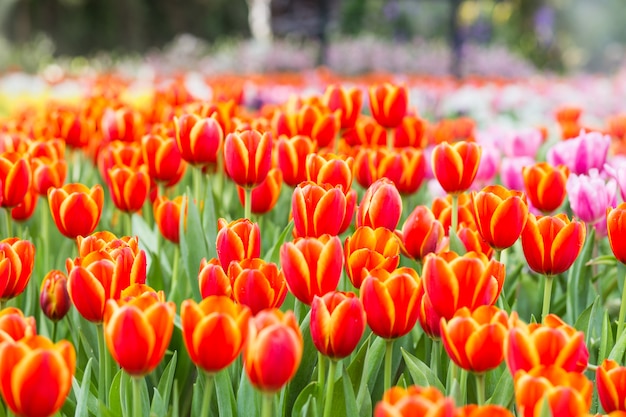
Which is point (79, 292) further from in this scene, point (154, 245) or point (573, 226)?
point (154, 245)

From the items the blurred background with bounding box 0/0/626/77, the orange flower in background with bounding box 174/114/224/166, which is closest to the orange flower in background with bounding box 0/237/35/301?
the orange flower in background with bounding box 174/114/224/166

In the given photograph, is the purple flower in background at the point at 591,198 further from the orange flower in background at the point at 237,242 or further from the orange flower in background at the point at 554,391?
the orange flower in background at the point at 554,391

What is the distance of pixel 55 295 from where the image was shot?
1.45 meters

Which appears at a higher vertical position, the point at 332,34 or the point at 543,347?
the point at 543,347

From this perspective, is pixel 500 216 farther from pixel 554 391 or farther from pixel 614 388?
pixel 554 391

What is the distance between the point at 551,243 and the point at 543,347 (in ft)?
1.49

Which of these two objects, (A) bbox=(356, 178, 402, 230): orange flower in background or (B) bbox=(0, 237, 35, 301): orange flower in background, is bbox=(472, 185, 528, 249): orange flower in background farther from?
(B) bbox=(0, 237, 35, 301): orange flower in background

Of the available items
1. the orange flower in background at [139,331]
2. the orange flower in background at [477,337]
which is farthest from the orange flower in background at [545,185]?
the orange flower in background at [139,331]

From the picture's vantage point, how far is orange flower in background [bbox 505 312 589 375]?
0.98 metres

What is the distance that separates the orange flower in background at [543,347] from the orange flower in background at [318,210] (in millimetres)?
500

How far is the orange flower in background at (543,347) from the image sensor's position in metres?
0.98

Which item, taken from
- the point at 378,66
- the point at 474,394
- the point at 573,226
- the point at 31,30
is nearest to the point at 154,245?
the point at 474,394

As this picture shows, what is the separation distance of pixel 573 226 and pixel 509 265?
31.6 inches

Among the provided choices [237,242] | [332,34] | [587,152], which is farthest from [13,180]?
[332,34]
